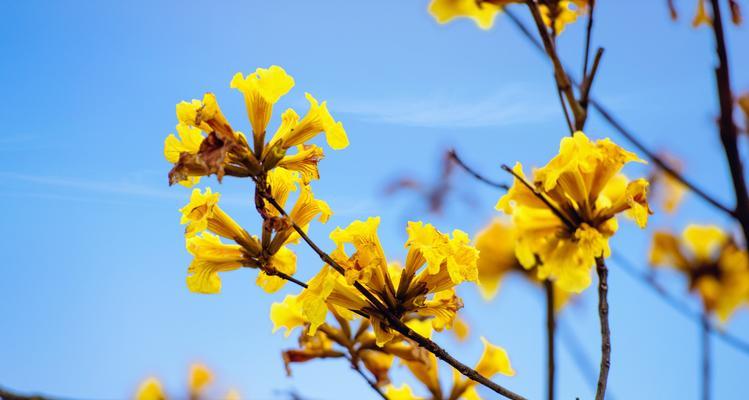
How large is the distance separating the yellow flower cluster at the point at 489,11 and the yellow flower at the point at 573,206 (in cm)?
66

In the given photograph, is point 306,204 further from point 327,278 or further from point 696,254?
point 696,254

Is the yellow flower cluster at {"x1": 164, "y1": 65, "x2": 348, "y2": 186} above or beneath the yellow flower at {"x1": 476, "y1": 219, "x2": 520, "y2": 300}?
beneath

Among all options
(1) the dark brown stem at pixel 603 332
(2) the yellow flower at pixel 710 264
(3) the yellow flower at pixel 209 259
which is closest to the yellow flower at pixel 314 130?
(3) the yellow flower at pixel 209 259

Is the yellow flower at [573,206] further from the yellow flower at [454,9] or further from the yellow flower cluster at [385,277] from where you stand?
the yellow flower at [454,9]

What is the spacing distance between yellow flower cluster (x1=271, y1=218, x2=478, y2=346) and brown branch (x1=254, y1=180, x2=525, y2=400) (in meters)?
0.02

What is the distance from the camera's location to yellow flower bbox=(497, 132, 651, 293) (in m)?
2.26

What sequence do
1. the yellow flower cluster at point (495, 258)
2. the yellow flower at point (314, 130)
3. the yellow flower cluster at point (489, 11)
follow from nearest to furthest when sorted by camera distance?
the yellow flower at point (314, 130), the yellow flower cluster at point (489, 11), the yellow flower cluster at point (495, 258)

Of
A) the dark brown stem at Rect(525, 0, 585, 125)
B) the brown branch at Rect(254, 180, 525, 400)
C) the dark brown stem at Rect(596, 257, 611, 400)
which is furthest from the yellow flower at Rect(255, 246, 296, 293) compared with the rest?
the dark brown stem at Rect(525, 0, 585, 125)

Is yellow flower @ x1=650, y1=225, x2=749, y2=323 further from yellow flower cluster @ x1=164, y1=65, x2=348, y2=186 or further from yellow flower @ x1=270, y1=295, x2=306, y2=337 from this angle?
yellow flower cluster @ x1=164, y1=65, x2=348, y2=186

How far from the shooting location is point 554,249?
2.60 metres

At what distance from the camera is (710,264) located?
15.4 feet

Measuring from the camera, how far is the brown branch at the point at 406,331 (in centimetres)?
158

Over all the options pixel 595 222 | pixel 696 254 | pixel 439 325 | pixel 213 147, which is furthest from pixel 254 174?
pixel 696 254

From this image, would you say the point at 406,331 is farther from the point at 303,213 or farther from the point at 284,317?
the point at 284,317
